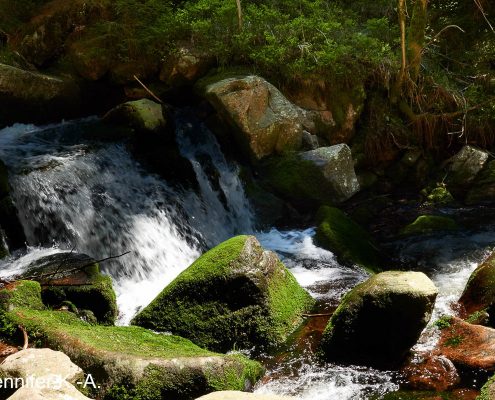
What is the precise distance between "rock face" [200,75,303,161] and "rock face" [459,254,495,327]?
15.9 ft

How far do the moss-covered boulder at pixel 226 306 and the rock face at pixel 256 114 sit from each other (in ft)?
15.0

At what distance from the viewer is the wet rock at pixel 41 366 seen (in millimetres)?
2840

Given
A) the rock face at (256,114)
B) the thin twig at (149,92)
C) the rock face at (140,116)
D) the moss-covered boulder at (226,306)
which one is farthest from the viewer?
the thin twig at (149,92)

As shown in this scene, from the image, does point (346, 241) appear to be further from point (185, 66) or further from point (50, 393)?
point (50, 393)

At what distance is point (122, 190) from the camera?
770cm

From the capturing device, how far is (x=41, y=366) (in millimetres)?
2906

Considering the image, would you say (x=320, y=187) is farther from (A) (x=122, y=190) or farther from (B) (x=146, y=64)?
(B) (x=146, y=64)

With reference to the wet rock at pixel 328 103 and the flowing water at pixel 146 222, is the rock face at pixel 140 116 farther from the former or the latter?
the wet rock at pixel 328 103

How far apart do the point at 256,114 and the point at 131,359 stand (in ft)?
21.4

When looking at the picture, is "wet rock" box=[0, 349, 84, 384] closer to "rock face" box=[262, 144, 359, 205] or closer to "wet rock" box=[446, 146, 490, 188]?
"rock face" box=[262, 144, 359, 205]

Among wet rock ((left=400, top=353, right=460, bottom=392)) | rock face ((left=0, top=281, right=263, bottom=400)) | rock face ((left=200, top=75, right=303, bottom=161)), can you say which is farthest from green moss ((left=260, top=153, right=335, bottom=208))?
rock face ((left=0, top=281, right=263, bottom=400))

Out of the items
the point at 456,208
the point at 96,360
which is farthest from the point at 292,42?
the point at 96,360

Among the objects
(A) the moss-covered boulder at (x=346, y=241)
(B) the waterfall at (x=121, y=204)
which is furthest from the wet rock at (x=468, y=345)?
(B) the waterfall at (x=121, y=204)

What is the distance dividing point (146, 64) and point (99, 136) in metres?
2.30
